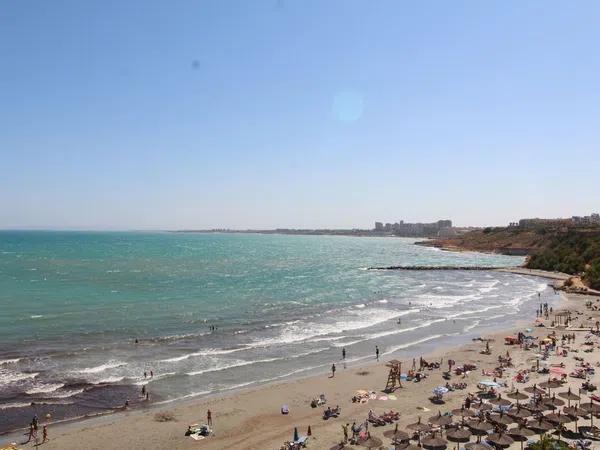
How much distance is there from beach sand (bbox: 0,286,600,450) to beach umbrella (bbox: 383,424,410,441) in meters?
0.37

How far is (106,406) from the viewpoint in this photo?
2725 cm

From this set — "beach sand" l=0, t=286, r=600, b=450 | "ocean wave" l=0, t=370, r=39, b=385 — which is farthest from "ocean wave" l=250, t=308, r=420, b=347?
"ocean wave" l=0, t=370, r=39, b=385

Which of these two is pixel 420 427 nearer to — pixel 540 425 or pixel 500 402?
pixel 540 425

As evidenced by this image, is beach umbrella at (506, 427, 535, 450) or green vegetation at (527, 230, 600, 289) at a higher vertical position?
green vegetation at (527, 230, 600, 289)

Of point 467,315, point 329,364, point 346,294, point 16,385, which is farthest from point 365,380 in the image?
point 346,294

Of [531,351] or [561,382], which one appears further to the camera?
[531,351]

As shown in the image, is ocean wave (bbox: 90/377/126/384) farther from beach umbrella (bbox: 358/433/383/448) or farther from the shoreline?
beach umbrella (bbox: 358/433/383/448)

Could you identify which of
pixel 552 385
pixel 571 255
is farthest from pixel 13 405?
pixel 571 255

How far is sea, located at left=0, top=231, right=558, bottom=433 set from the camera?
30.5 m

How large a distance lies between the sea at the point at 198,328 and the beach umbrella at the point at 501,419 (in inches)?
543

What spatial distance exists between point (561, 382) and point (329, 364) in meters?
14.6

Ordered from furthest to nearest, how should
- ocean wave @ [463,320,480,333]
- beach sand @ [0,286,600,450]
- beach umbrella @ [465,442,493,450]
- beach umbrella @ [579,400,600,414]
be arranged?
ocean wave @ [463,320,480,333] < beach umbrella @ [579,400,600,414] < beach sand @ [0,286,600,450] < beach umbrella @ [465,442,493,450]

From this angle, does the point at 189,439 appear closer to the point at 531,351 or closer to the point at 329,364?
the point at 329,364

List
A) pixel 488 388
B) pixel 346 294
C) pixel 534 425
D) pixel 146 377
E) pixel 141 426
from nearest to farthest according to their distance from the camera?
1. pixel 534 425
2. pixel 141 426
3. pixel 488 388
4. pixel 146 377
5. pixel 346 294
